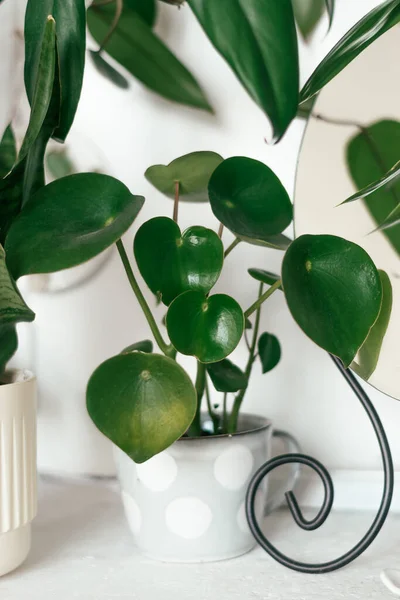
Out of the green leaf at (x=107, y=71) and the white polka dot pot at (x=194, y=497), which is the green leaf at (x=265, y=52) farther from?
the white polka dot pot at (x=194, y=497)

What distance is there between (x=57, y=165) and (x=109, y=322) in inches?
7.7

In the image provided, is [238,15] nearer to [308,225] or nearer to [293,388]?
[308,225]

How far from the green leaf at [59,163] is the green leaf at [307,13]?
303mm

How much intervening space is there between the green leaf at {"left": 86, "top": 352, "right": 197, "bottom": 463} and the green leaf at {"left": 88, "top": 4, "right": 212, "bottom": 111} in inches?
15.7

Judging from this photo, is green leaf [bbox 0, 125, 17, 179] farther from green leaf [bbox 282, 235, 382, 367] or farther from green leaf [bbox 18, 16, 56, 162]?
green leaf [bbox 282, 235, 382, 367]

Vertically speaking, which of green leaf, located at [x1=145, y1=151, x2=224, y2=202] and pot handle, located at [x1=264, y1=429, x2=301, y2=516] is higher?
green leaf, located at [x1=145, y1=151, x2=224, y2=202]

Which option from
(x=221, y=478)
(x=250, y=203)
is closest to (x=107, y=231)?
(x=250, y=203)

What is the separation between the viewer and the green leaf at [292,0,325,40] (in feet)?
2.40

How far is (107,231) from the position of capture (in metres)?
0.45

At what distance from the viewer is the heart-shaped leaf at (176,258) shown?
49 cm

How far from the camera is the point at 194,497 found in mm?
553

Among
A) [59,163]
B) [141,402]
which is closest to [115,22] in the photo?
→ [59,163]

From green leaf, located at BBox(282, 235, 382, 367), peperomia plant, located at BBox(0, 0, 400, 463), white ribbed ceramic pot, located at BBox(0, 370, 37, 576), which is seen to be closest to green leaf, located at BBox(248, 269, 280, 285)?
peperomia plant, located at BBox(0, 0, 400, 463)

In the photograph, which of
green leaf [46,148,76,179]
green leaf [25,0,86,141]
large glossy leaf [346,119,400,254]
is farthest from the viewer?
green leaf [46,148,76,179]
